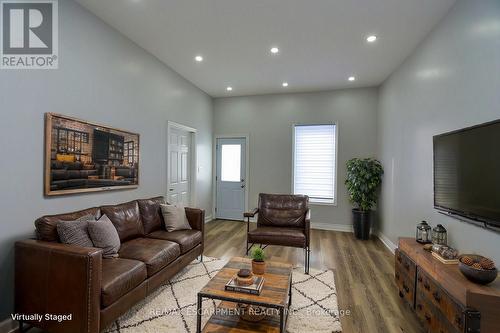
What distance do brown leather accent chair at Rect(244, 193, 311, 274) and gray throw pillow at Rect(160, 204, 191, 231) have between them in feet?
2.95

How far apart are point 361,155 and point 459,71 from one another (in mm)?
3004

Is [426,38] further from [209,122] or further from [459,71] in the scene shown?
[209,122]

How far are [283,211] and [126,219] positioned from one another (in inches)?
88.5

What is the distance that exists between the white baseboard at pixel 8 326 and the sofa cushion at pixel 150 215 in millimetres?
1350

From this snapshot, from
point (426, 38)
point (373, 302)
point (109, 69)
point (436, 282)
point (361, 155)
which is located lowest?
point (373, 302)

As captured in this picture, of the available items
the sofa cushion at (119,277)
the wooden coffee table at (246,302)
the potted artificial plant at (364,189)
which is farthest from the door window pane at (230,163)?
the wooden coffee table at (246,302)

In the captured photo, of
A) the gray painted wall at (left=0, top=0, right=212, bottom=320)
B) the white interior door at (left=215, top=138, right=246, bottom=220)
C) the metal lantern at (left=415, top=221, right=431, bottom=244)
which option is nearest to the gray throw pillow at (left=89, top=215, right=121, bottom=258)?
the gray painted wall at (left=0, top=0, right=212, bottom=320)

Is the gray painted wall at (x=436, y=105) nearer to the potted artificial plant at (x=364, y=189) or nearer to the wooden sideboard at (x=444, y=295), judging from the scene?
the potted artificial plant at (x=364, y=189)

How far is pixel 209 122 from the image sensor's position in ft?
19.6

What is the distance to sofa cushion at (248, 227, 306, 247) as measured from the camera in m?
3.24

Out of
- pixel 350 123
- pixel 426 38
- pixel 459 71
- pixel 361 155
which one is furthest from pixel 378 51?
pixel 361 155

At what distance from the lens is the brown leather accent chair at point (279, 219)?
3.32 metres

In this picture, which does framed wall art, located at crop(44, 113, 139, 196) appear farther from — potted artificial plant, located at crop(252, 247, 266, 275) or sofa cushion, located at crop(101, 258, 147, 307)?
potted artificial plant, located at crop(252, 247, 266, 275)

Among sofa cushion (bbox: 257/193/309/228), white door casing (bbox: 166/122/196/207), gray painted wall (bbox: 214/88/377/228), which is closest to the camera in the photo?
sofa cushion (bbox: 257/193/309/228)
